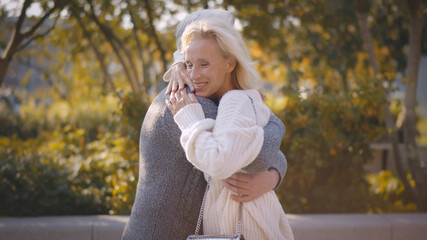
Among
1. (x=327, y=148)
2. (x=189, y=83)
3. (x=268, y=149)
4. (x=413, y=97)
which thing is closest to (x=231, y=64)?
(x=189, y=83)

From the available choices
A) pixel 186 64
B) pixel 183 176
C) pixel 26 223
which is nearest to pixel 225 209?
pixel 183 176

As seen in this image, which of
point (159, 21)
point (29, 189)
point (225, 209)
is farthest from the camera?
point (159, 21)

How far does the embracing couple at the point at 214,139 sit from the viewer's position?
1587mm

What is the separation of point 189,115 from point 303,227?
2.18 metres

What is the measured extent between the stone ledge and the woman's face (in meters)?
1.87

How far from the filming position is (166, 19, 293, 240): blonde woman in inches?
58.5

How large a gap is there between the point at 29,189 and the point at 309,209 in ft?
9.43

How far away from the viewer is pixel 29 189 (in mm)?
3906

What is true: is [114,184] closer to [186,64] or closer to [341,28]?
[186,64]

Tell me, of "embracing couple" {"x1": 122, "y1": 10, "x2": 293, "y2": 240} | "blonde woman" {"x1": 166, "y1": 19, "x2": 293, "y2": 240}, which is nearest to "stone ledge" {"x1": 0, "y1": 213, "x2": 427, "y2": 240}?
"embracing couple" {"x1": 122, "y1": 10, "x2": 293, "y2": 240}

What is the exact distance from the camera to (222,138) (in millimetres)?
1479

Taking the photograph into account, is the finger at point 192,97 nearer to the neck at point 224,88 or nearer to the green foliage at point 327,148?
the neck at point 224,88

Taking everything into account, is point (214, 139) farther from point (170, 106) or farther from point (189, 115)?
point (170, 106)

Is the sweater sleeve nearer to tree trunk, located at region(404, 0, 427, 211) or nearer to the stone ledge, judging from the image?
the stone ledge
